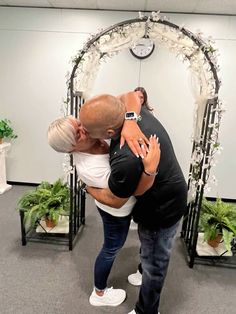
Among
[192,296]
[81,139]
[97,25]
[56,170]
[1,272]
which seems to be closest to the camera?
[81,139]

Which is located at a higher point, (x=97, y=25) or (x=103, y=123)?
(x=97, y=25)

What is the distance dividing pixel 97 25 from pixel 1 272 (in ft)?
9.59

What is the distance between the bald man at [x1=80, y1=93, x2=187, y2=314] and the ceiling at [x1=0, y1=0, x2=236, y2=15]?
7.22 ft

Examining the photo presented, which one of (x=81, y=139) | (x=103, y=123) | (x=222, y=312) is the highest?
(x=103, y=123)

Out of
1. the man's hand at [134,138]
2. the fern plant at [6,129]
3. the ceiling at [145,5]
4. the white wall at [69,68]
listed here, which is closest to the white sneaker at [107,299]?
the man's hand at [134,138]

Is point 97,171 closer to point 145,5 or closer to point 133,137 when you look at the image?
point 133,137

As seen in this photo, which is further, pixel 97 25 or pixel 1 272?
pixel 97 25

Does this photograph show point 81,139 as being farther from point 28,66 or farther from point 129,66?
point 28,66

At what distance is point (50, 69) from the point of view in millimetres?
3492

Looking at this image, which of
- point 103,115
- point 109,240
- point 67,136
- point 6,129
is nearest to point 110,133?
point 103,115

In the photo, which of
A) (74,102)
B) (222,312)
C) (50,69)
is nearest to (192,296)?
(222,312)

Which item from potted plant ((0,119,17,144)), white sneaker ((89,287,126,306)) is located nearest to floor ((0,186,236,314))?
white sneaker ((89,287,126,306))

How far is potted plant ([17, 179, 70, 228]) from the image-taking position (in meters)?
2.31

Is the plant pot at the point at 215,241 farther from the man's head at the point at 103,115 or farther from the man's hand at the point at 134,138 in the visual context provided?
the man's head at the point at 103,115
